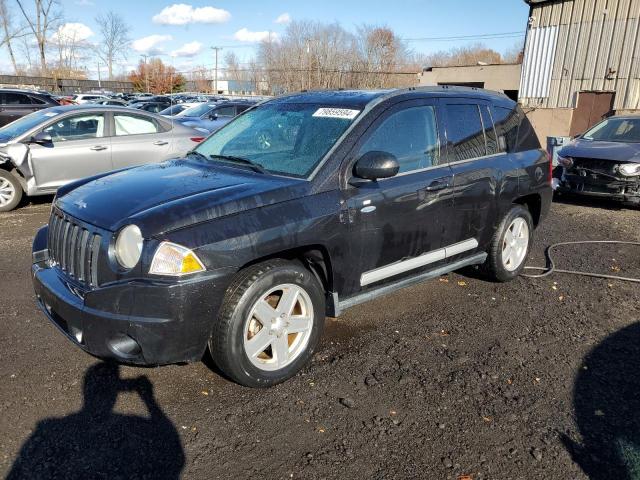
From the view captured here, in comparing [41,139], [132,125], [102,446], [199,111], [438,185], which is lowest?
[102,446]

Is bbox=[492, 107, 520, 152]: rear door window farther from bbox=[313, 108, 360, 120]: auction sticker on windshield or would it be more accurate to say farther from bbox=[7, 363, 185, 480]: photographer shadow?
bbox=[7, 363, 185, 480]: photographer shadow

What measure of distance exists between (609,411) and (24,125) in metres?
8.80

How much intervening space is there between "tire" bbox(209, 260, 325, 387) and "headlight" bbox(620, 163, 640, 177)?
734 cm

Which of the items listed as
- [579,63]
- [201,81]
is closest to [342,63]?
[579,63]

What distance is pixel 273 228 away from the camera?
315 cm

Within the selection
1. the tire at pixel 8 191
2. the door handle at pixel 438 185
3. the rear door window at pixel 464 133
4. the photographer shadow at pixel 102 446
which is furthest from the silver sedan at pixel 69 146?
the photographer shadow at pixel 102 446

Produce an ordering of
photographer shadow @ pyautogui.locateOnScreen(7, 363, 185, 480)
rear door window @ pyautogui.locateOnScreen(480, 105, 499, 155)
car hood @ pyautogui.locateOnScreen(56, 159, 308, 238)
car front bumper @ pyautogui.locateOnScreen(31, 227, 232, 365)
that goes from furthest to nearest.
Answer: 1. rear door window @ pyautogui.locateOnScreen(480, 105, 499, 155)
2. car hood @ pyautogui.locateOnScreen(56, 159, 308, 238)
3. car front bumper @ pyautogui.locateOnScreen(31, 227, 232, 365)
4. photographer shadow @ pyautogui.locateOnScreen(7, 363, 185, 480)

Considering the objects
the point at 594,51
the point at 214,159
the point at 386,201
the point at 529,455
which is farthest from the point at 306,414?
the point at 594,51

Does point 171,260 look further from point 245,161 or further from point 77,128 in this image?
point 77,128

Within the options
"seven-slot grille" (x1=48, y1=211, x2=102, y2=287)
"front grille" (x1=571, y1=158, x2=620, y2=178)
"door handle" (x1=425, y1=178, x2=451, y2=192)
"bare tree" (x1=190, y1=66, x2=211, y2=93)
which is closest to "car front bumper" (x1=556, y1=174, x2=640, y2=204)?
"front grille" (x1=571, y1=158, x2=620, y2=178)

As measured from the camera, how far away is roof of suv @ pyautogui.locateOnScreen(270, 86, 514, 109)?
157 inches

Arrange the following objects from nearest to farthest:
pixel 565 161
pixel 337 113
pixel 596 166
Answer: pixel 337 113
pixel 596 166
pixel 565 161

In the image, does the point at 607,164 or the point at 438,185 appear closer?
the point at 438,185

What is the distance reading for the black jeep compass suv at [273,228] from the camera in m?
2.89
